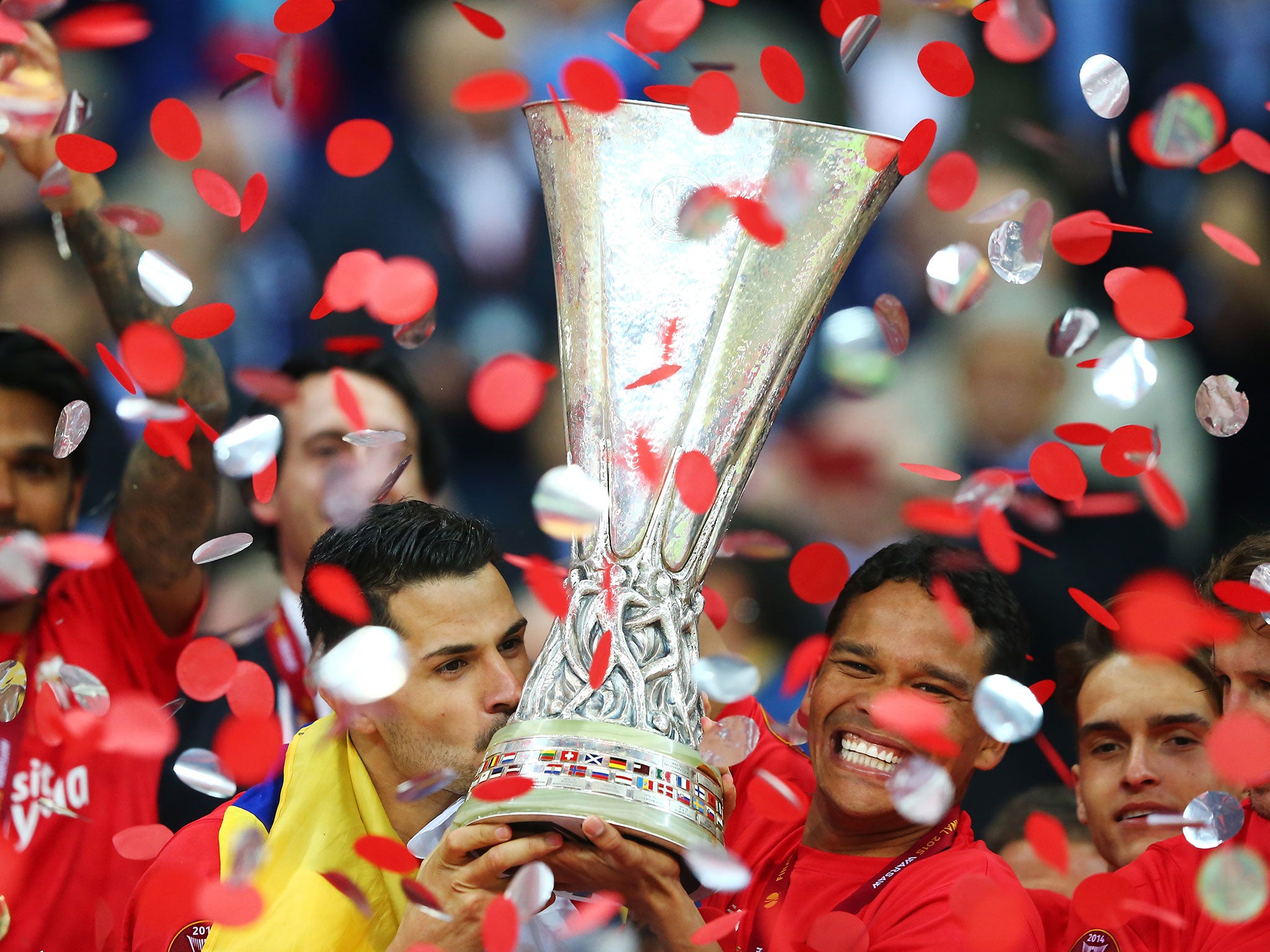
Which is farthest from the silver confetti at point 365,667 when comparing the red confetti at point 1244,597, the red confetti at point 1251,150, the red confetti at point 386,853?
the red confetti at point 1251,150

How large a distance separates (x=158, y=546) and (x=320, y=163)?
4.91ft

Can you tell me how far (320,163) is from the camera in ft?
14.3

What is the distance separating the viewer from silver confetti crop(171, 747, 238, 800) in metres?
2.74

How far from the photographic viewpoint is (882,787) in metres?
2.67

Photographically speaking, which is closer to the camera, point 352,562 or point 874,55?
point 352,562

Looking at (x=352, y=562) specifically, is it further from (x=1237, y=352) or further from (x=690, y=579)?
(x=1237, y=352)

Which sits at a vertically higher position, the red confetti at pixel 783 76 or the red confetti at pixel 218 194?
the red confetti at pixel 783 76

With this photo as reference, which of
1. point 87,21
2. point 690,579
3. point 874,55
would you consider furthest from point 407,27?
point 690,579

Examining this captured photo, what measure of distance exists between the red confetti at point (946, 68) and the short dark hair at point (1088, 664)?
126cm

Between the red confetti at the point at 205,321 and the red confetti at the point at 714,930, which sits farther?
the red confetti at the point at 205,321

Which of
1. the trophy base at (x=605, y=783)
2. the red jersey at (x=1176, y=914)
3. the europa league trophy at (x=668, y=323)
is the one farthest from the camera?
the red jersey at (x=1176, y=914)

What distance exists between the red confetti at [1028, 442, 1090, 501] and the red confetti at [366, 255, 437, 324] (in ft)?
4.66

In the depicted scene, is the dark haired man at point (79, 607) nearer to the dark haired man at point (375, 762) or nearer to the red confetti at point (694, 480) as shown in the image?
the dark haired man at point (375, 762)

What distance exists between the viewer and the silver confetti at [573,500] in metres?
2.25
